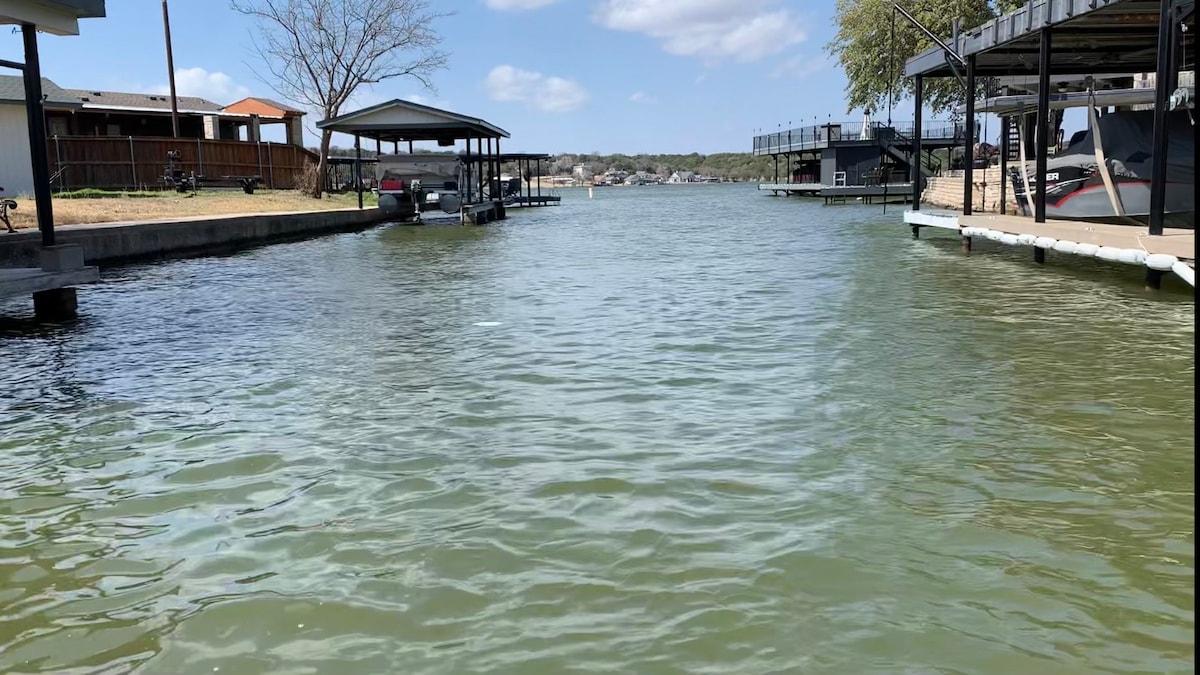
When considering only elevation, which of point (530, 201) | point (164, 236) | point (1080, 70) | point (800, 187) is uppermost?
point (1080, 70)

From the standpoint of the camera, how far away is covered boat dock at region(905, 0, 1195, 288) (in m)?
11.7

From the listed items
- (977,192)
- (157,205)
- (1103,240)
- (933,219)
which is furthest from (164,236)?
(977,192)

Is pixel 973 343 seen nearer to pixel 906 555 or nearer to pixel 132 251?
pixel 906 555

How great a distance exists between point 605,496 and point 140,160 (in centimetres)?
3573

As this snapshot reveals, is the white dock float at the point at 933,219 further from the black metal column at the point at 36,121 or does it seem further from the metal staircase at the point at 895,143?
the metal staircase at the point at 895,143

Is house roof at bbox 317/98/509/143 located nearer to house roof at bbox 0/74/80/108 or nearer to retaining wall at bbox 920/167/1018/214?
house roof at bbox 0/74/80/108

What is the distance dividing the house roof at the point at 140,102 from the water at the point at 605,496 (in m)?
38.1

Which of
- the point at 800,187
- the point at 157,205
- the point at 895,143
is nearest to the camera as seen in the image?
the point at 157,205

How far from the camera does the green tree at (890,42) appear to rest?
5056cm

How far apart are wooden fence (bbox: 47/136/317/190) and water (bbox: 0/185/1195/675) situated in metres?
26.1

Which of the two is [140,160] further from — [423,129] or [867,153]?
[867,153]

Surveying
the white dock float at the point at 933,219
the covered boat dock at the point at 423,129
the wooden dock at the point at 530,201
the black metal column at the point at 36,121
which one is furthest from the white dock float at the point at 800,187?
the black metal column at the point at 36,121

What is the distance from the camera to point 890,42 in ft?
183

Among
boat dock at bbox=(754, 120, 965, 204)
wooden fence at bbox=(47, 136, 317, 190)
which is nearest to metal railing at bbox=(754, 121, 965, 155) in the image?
boat dock at bbox=(754, 120, 965, 204)
